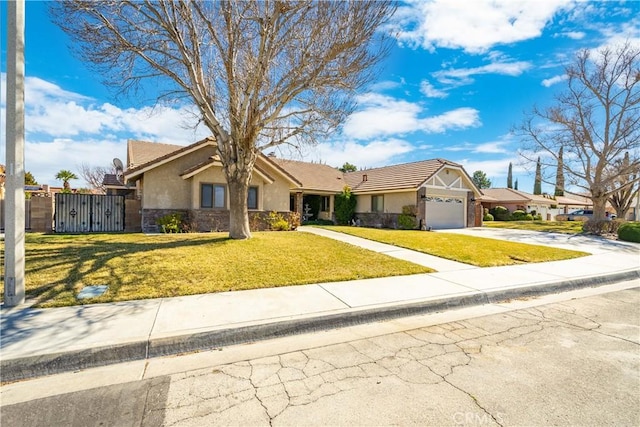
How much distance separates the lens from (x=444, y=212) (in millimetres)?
23375

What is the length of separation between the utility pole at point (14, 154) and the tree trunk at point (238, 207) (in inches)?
253

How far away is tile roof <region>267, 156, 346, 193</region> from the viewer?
24.8 metres

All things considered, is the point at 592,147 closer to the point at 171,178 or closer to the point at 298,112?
the point at 298,112

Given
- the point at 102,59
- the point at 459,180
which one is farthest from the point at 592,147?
the point at 102,59

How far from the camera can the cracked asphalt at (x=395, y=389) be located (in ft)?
9.20

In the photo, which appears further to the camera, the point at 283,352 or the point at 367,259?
the point at 367,259

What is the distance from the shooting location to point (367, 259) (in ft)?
31.2

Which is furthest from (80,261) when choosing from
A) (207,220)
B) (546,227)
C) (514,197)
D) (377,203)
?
(514,197)

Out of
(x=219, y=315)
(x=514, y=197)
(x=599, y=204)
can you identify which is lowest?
(x=219, y=315)

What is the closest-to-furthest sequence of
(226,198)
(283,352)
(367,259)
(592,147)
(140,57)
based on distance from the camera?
(283,352) < (367,259) < (140,57) < (226,198) < (592,147)

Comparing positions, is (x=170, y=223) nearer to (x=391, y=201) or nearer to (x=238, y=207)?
(x=238, y=207)

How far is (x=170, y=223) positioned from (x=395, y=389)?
1379 cm

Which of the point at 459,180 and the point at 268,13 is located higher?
the point at 268,13

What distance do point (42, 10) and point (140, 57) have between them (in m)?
2.49
